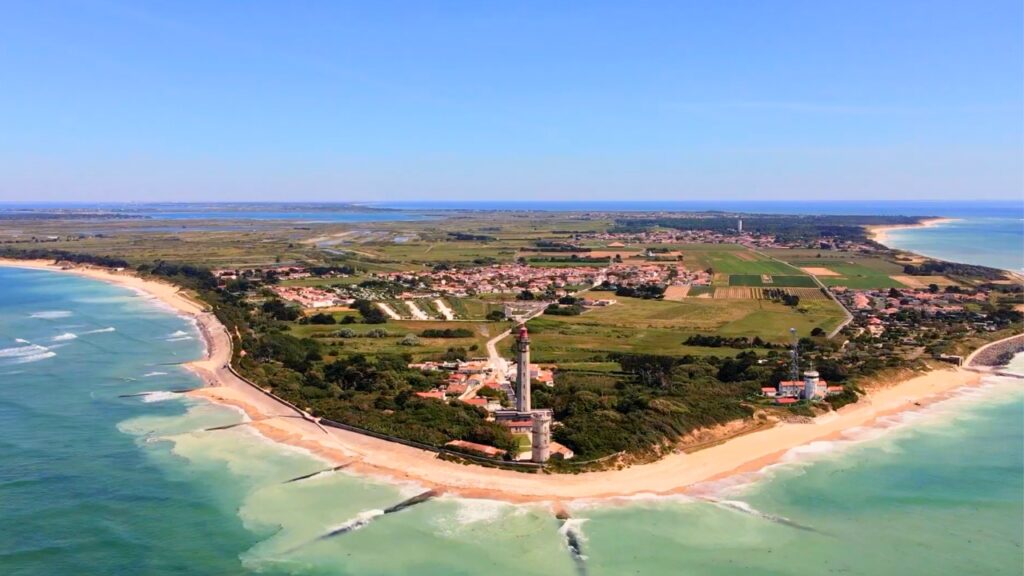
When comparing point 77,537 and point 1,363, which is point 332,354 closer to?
point 1,363

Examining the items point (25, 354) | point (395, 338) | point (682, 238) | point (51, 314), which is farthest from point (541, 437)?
point (682, 238)

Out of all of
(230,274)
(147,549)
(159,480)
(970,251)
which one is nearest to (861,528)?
(147,549)

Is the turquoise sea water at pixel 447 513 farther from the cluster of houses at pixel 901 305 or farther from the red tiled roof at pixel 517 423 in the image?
the cluster of houses at pixel 901 305

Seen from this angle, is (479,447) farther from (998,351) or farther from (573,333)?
(998,351)

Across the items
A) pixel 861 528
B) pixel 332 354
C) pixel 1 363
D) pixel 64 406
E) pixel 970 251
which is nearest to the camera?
pixel 861 528

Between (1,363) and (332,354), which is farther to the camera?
(332,354)

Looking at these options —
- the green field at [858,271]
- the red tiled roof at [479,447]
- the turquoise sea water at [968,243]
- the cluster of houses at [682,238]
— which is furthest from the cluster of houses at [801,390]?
the cluster of houses at [682,238]

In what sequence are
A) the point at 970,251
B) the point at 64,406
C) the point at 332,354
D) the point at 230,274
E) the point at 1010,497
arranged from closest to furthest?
the point at 1010,497
the point at 64,406
the point at 332,354
the point at 230,274
the point at 970,251
